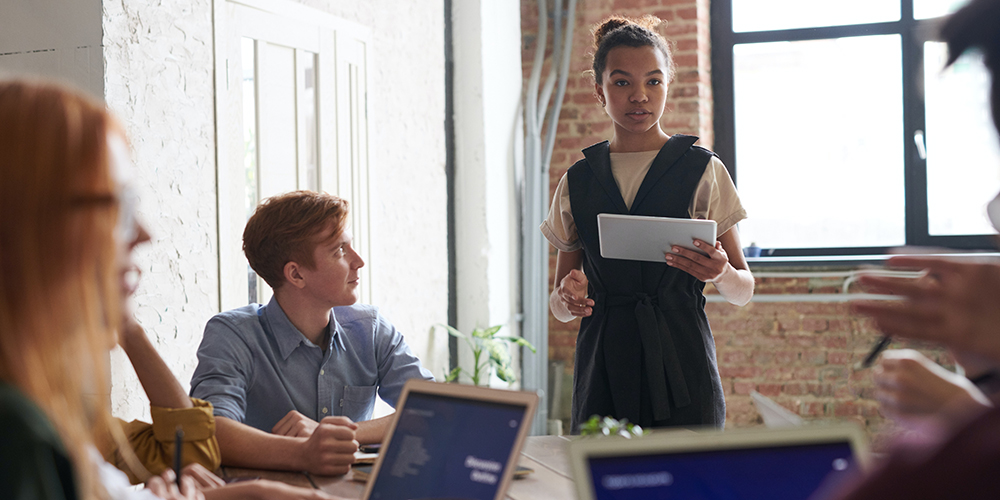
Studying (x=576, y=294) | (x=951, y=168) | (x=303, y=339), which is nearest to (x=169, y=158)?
(x=303, y=339)

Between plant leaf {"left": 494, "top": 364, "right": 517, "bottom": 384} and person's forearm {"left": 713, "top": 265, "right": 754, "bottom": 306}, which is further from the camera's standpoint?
plant leaf {"left": 494, "top": 364, "right": 517, "bottom": 384}

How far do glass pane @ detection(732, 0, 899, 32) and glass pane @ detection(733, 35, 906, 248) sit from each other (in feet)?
0.33

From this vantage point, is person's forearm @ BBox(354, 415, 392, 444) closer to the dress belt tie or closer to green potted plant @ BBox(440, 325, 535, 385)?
the dress belt tie

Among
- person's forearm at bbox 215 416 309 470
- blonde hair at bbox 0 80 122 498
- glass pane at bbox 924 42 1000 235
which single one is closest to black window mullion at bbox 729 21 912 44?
glass pane at bbox 924 42 1000 235

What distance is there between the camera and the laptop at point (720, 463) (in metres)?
0.71

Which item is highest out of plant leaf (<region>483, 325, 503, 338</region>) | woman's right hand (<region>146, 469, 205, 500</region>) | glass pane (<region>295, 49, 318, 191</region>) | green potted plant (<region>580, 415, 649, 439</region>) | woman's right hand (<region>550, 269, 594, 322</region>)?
glass pane (<region>295, 49, 318, 191</region>)

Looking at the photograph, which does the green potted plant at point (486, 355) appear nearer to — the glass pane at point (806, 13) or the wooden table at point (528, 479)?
the glass pane at point (806, 13)

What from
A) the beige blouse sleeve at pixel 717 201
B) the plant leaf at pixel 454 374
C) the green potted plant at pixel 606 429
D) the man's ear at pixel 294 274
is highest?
the beige blouse sleeve at pixel 717 201

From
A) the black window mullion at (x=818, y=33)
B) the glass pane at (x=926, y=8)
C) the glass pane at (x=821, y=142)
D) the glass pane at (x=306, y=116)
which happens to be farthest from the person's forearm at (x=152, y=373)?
the glass pane at (x=926, y=8)

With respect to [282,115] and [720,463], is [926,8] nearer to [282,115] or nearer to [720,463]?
[282,115]

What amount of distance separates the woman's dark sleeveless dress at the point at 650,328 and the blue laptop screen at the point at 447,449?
1.03 m

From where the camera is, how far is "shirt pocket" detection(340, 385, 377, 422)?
1884mm

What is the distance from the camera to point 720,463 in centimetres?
73

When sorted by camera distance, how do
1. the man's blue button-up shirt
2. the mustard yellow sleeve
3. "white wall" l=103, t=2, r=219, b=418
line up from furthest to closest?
"white wall" l=103, t=2, r=219, b=418, the man's blue button-up shirt, the mustard yellow sleeve
